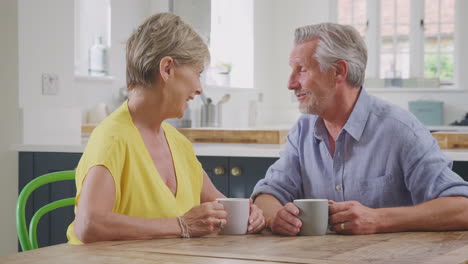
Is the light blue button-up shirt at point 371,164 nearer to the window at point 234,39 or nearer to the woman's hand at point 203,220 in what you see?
the woman's hand at point 203,220

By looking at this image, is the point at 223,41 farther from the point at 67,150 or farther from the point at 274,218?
the point at 274,218

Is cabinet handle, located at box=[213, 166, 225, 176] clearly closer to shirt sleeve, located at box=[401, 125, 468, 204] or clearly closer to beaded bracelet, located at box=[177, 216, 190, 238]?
shirt sleeve, located at box=[401, 125, 468, 204]

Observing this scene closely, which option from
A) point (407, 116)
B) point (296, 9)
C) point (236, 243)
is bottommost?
point (236, 243)

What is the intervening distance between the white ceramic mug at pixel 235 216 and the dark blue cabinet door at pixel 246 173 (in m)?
1.47

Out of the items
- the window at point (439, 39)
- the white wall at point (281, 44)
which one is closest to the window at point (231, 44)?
the white wall at point (281, 44)

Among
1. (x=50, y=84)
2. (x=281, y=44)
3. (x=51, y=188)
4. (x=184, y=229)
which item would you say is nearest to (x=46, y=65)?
(x=50, y=84)

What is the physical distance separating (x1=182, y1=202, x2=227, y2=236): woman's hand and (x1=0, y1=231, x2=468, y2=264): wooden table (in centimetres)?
2

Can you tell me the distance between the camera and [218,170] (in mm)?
3215

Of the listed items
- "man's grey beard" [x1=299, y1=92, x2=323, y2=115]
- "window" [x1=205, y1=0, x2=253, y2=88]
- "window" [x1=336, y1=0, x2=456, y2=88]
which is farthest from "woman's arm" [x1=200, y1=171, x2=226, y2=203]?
"window" [x1=336, y1=0, x2=456, y2=88]

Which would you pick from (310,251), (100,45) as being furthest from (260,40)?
(310,251)

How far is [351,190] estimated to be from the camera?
1.93 m

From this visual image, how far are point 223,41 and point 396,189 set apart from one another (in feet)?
17.9

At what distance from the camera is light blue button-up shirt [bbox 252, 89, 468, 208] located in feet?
6.06

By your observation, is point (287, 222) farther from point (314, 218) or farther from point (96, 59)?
point (96, 59)
